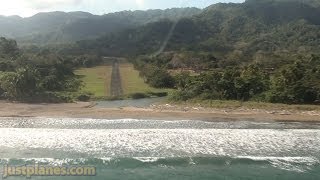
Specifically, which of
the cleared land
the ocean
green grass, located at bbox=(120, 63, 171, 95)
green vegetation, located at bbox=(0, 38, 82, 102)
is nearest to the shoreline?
the ocean

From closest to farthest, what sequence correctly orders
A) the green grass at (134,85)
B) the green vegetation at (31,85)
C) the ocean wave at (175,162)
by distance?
the ocean wave at (175,162)
the green vegetation at (31,85)
the green grass at (134,85)

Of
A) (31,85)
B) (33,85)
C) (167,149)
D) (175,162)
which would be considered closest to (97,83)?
(33,85)

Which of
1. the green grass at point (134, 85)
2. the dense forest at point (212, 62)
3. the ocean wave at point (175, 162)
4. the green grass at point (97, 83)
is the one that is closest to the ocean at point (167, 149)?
the ocean wave at point (175, 162)

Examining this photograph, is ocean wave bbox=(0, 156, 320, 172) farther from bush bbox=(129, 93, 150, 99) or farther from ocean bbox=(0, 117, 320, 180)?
bush bbox=(129, 93, 150, 99)

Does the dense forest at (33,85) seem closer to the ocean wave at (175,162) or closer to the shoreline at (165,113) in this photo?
the shoreline at (165,113)

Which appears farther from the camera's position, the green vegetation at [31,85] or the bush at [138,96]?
the bush at [138,96]
